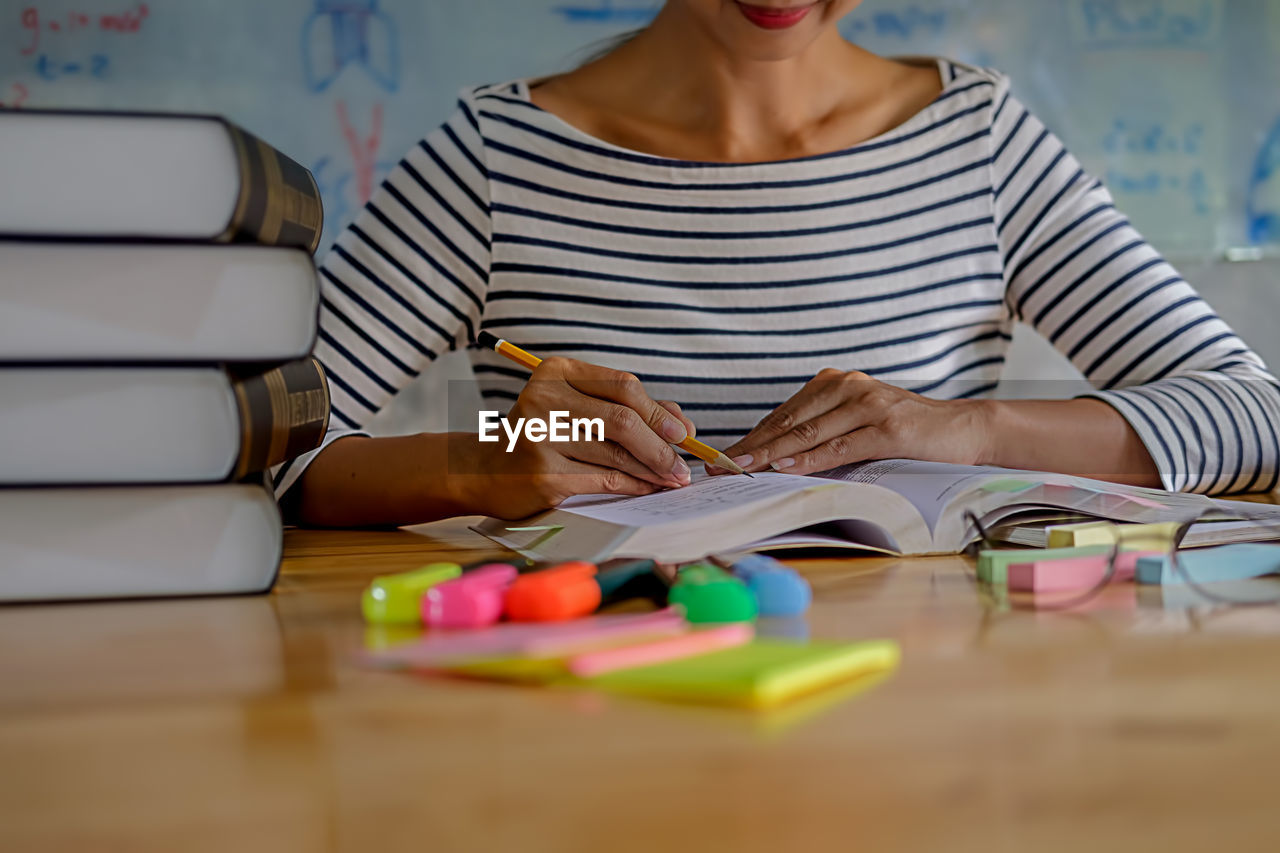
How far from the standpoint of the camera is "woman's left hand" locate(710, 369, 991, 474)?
739 mm

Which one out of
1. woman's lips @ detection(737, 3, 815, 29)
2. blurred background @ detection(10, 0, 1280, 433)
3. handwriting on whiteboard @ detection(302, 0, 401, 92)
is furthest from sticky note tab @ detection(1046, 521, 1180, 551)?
handwriting on whiteboard @ detection(302, 0, 401, 92)

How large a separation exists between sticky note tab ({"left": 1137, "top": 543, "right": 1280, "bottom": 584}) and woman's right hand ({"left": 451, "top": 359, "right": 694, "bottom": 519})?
0.99 feet

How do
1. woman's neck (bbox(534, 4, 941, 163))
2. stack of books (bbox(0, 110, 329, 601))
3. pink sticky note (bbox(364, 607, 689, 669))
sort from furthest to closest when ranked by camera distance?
woman's neck (bbox(534, 4, 941, 163)) < stack of books (bbox(0, 110, 329, 601)) < pink sticky note (bbox(364, 607, 689, 669))

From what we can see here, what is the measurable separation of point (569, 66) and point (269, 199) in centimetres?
171

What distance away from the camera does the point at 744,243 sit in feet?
3.68

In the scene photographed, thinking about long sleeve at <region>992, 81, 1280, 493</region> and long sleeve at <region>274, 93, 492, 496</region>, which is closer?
long sleeve at <region>992, 81, 1280, 493</region>

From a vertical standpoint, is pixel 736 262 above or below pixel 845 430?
above

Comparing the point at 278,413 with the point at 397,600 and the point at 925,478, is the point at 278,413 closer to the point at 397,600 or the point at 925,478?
the point at 397,600

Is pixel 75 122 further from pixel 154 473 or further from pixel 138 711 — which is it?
pixel 138 711

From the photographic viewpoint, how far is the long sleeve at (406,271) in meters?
1.09

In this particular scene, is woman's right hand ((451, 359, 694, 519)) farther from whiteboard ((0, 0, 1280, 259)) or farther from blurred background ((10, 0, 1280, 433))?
whiteboard ((0, 0, 1280, 259))

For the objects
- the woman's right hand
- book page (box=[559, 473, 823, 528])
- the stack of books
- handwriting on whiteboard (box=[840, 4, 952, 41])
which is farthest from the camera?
handwriting on whiteboard (box=[840, 4, 952, 41])

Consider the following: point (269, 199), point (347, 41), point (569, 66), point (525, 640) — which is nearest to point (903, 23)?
point (569, 66)

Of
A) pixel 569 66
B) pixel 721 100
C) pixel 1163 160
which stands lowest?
→ pixel 721 100
